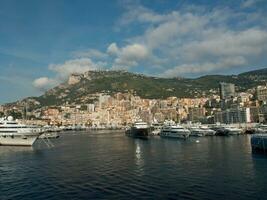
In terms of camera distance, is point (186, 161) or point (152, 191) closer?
point (152, 191)

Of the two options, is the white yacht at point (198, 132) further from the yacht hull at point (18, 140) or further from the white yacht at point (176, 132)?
the yacht hull at point (18, 140)

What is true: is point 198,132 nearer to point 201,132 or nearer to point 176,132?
point 201,132

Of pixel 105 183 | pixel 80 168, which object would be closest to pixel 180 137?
pixel 80 168

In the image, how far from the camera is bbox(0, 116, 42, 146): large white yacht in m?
105

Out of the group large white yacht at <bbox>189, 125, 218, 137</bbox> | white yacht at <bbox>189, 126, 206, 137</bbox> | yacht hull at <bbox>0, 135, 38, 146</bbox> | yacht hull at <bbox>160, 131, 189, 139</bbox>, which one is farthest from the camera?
large white yacht at <bbox>189, 125, 218, 137</bbox>

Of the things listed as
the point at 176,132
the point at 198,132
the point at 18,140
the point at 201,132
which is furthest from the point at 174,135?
the point at 18,140

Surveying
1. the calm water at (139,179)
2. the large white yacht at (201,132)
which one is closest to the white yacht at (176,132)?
the large white yacht at (201,132)

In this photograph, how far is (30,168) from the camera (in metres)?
58.9

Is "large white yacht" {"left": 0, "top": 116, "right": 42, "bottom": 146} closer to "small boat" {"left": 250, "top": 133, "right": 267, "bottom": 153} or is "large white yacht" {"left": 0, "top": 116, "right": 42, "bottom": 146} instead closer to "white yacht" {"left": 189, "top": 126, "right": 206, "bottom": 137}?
"small boat" {"left": 250, "top": 133, "right": 267, "bottom": 153}

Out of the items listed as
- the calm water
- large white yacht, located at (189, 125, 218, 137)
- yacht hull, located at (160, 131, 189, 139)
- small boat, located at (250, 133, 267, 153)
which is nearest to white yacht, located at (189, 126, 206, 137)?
large white yacht, located at (189, 125, 218, 137)

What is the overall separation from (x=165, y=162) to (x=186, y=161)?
3.69 metres

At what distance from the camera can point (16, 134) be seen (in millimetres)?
108188

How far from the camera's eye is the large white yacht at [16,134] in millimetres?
104875

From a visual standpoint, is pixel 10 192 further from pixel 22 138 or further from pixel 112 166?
pixel 22 138
